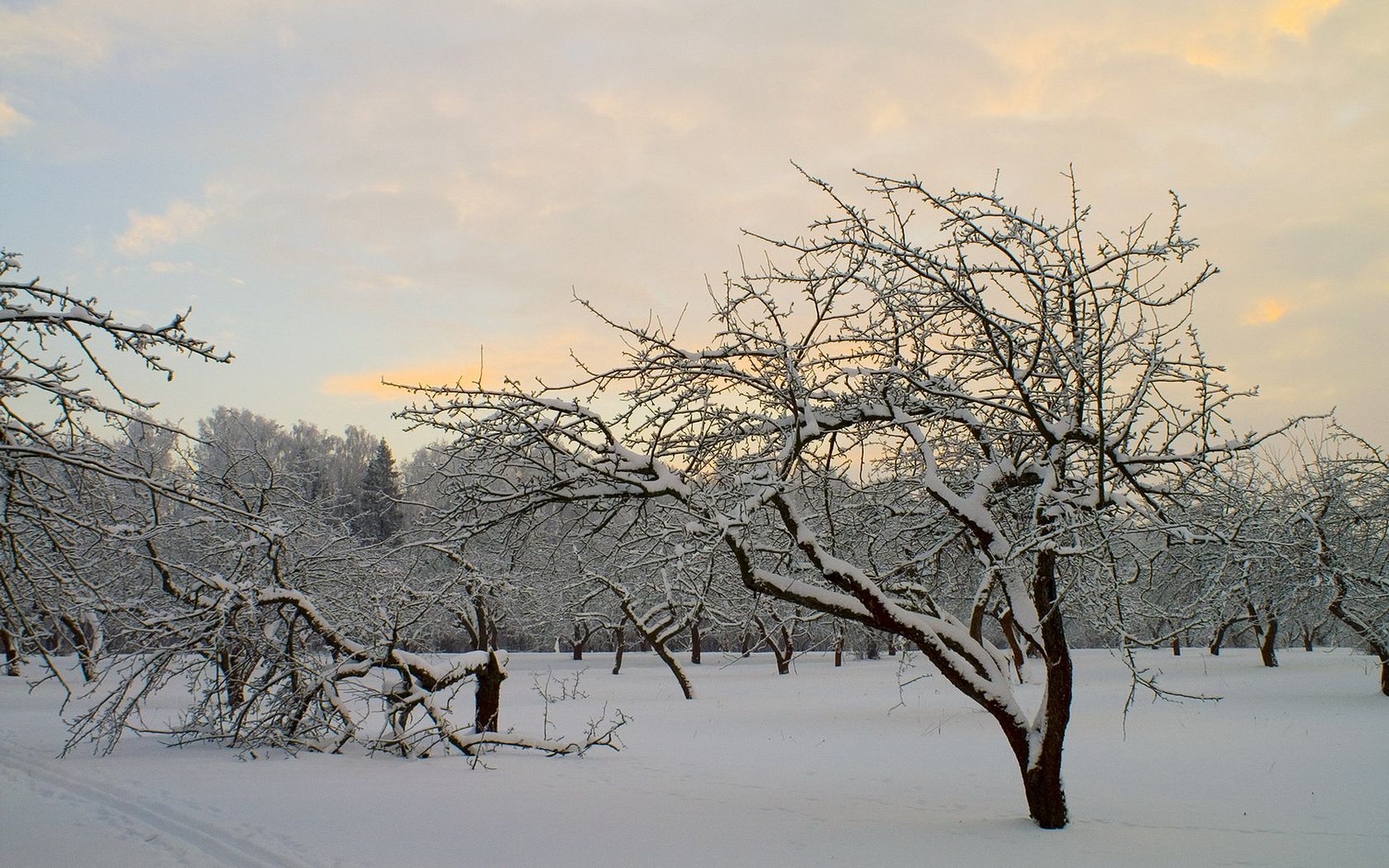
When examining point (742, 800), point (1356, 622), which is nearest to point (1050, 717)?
point (742, 800)

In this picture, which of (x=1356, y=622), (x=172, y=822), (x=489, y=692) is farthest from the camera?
(x=1356, y=622)

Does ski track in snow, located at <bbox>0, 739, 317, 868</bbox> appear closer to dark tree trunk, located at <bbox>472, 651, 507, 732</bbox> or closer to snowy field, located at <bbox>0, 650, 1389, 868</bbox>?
snowy field, located at <bbox>0, 650, 1389, 868</bbox>

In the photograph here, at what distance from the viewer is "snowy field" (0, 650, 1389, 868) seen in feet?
22.4

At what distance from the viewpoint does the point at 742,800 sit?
363 inches

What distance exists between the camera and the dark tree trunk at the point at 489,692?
12.0 metres

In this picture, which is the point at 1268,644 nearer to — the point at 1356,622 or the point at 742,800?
the point at 1356,622

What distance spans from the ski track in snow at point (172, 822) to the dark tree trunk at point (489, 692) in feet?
13.6

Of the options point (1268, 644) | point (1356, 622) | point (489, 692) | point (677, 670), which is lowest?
point (677, 670)

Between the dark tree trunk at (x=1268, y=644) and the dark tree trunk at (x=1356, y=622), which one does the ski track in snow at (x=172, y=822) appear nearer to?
the dark tree trunk at (x=1356, y=622)

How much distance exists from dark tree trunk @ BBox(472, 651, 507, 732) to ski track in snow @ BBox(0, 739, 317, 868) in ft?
13.6

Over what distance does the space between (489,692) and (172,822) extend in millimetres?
4688

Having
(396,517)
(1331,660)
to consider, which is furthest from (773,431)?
(396,517)

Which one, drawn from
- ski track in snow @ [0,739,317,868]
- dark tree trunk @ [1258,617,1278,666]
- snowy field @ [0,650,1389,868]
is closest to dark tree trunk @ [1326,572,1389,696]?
snowy field @ [0,650,1389,868]

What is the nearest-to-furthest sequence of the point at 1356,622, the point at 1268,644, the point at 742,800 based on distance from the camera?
the point at 742,800
the point at 1356,622
the point at 1268,644
